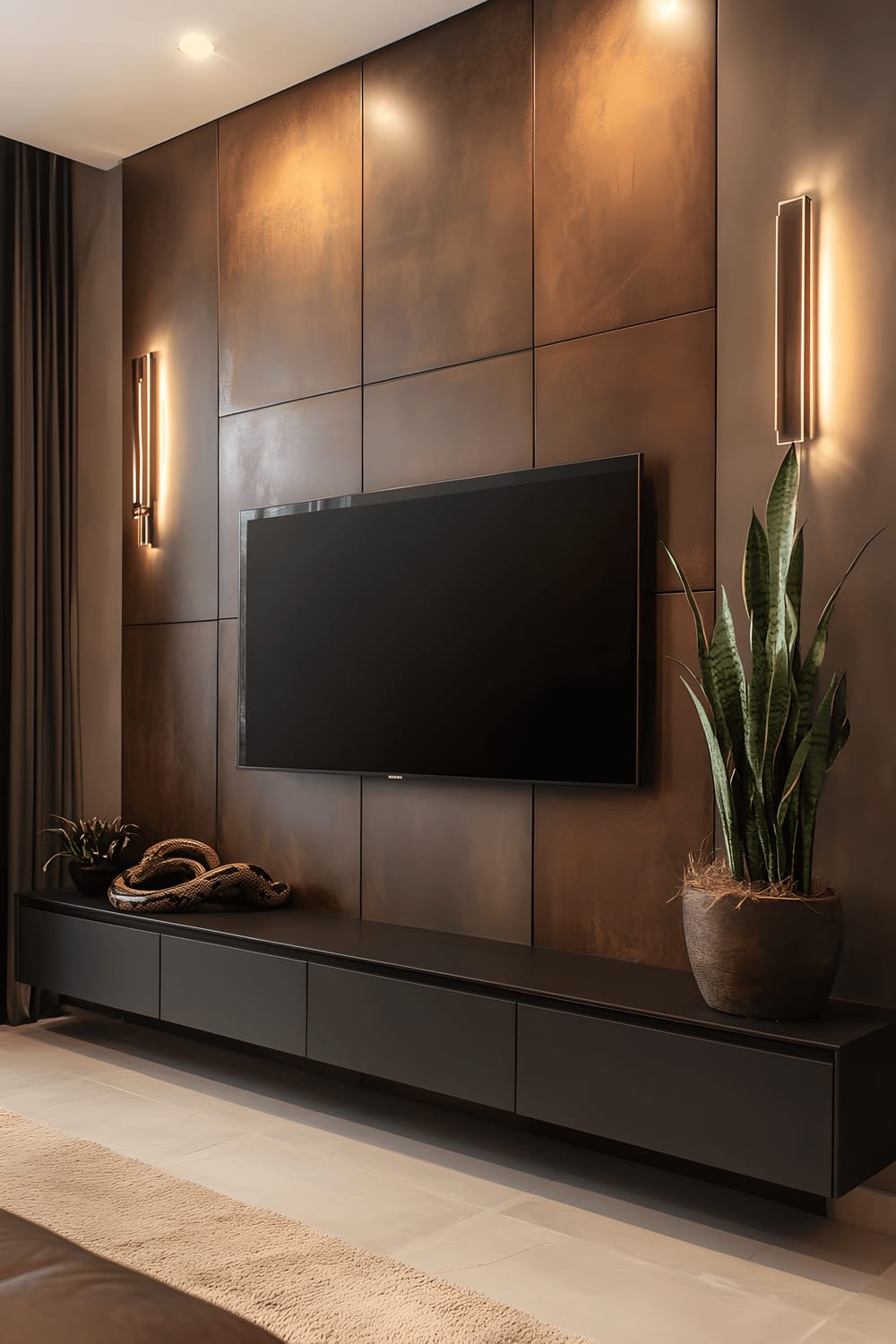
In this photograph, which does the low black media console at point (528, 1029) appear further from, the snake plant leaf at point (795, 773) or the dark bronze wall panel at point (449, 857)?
the snake plant leaf at point (795, 773)

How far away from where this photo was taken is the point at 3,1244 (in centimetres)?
125

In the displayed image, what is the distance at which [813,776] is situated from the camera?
2420 millimetres

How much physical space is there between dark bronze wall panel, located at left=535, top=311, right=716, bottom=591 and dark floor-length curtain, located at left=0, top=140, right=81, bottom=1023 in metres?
2.08

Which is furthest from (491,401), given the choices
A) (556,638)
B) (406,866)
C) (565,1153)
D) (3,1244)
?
(3,1244)

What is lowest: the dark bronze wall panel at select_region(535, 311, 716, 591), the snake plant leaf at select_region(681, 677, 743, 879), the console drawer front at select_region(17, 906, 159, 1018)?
the console drawer front at select_region(17, 906, 159, 1018)

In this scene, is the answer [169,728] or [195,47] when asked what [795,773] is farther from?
[195,47]

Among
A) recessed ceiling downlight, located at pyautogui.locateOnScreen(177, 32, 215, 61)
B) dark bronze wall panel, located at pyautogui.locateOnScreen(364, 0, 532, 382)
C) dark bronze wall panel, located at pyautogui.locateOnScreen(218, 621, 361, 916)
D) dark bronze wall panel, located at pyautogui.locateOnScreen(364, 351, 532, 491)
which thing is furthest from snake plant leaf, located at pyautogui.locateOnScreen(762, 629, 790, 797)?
recessed ceiling downlight, located at pyautogui.locateOnScreen(177, 32, 215, 61)

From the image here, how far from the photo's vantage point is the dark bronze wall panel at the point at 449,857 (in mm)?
3191

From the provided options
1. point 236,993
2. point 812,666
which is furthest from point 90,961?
point 812,666

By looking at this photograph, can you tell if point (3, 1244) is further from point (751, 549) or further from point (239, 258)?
point (239, 258)

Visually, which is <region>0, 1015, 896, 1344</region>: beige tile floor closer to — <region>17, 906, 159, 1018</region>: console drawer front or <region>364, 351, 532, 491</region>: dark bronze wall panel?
<region>17, 906, 159, 1018</region>: console drawer front

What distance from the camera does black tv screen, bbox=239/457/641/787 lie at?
9.77 feet

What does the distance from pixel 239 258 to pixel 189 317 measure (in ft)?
0.97

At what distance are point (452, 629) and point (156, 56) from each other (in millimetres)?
1982
